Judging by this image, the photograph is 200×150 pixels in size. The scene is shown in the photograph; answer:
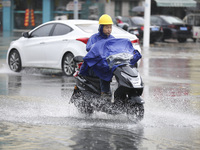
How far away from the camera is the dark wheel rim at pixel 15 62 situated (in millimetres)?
15430

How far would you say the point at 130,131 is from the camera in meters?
7.20

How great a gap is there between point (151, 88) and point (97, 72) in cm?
416

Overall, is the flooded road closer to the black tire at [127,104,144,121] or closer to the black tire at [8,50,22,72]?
the black tire at [127,104,144,121]

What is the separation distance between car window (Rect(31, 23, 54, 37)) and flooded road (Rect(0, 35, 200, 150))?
6.53 ft

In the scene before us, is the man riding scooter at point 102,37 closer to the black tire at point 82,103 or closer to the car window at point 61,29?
the black tire at point 82,103

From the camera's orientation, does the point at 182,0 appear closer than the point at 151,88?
No

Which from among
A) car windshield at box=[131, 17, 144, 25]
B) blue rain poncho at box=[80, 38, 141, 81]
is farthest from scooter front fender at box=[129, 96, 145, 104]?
car windshield at box=[131, 17, 144, 25]

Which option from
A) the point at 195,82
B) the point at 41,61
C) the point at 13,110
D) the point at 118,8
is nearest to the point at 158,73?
the point at 195,82

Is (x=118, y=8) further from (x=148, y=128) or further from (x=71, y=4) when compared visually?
(x=148, y=128)

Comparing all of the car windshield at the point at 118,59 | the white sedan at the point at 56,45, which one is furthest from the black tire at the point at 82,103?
the white sedan at the point at 56,45

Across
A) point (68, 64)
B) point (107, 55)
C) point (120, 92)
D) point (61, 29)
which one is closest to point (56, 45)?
point (61, 29)

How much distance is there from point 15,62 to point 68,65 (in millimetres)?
2043

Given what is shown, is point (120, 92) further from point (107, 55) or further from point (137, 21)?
point (137, 21)

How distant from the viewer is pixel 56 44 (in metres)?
14.4
